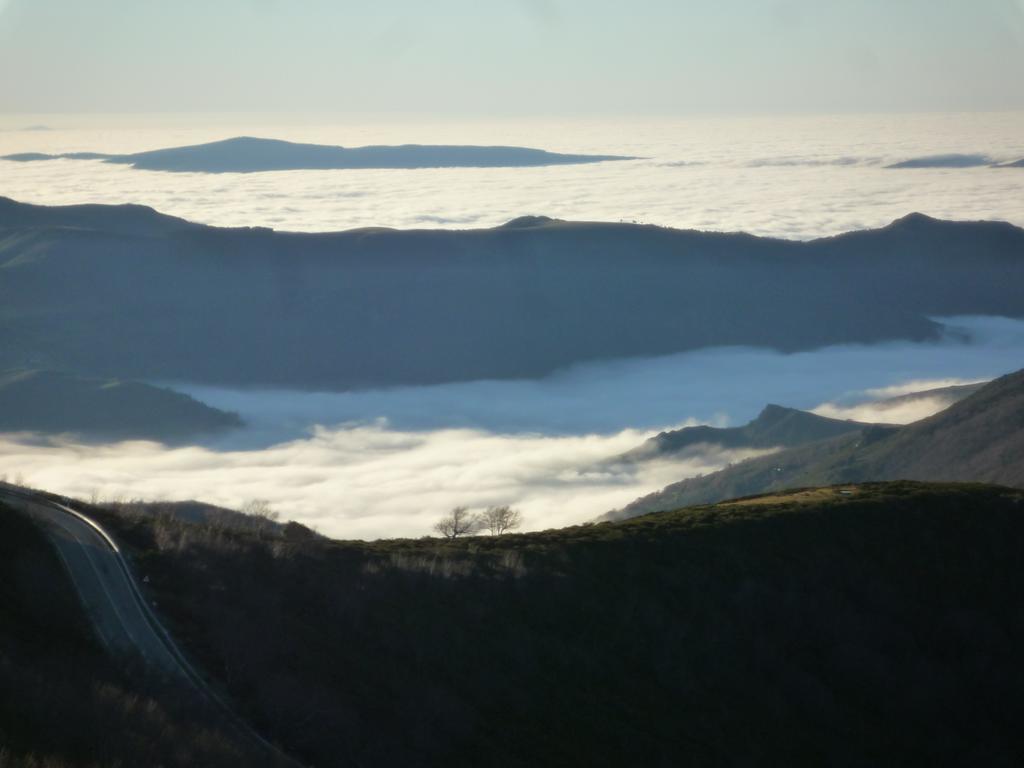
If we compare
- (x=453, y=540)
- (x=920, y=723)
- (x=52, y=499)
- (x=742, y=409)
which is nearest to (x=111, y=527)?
(x=52, y=499)

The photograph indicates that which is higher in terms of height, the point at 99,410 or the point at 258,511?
the point at 99,410

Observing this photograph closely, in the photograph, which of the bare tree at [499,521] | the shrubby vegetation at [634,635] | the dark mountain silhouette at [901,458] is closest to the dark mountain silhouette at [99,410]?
the dark mountain silhouette at [901,458]

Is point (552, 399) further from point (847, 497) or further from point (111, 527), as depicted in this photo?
point (111, 527)

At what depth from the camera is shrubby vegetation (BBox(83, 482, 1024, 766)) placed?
22484 millimetres

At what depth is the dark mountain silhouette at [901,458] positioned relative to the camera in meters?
75.8

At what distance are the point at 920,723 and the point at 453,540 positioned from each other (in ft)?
43.0

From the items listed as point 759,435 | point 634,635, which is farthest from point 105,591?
point 759,435

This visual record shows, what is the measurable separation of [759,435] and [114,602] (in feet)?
305

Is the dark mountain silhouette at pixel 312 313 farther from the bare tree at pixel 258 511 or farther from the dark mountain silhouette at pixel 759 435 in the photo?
the bare tree at pixel 258 511

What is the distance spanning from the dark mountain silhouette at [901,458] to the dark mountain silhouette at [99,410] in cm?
5697

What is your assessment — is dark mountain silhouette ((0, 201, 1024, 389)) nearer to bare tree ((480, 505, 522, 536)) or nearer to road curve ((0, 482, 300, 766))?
bare tree ((480, 505, 522, 536))

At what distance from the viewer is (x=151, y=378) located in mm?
159750

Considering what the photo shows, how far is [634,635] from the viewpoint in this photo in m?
28.3

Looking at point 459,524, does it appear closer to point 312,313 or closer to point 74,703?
point 74,703
